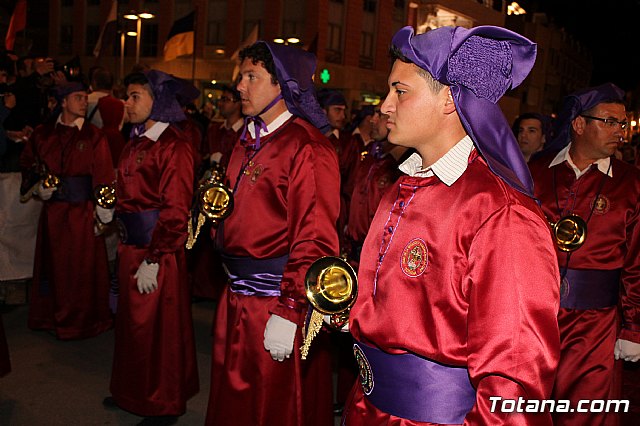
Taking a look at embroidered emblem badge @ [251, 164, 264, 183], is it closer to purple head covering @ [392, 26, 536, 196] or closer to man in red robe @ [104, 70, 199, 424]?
man in red robe @ [104, 70, 199, 424]

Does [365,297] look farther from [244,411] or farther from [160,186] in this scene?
[160,186]

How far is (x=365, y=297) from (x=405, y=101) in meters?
0.66

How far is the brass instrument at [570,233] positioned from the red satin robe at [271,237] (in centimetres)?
138

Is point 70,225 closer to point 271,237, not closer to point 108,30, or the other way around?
point 271,237

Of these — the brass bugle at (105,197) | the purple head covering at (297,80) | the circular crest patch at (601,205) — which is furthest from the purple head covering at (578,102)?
the brass bugle at (105,197)

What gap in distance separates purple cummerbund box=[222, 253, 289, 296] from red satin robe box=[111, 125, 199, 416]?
1.02m

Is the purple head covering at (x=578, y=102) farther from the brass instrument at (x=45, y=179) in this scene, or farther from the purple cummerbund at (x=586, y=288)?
the brass instrument at (x=45, y=179)

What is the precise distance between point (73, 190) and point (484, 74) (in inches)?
209

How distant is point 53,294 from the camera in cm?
660

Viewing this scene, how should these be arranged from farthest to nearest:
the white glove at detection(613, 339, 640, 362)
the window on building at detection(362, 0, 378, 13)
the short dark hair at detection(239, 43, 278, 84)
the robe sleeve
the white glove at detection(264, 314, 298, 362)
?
the window on building at detection(362, 0, 378, 13)
the white glove at detection(613, 339, 640, 362)
the short dark hair at detection(239, 43, 278, 84)
the white glove at detection(264, 314, 298, 362)
the robe sleeve

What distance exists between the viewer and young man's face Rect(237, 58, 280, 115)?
12.5 feet

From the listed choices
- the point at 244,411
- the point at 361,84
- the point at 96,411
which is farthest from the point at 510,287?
the point at 361,84

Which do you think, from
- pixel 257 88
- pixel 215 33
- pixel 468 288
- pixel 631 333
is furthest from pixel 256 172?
pixel 215 33

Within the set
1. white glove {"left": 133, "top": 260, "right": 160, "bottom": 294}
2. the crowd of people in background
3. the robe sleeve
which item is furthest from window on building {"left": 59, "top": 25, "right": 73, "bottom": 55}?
the robe sleeve
